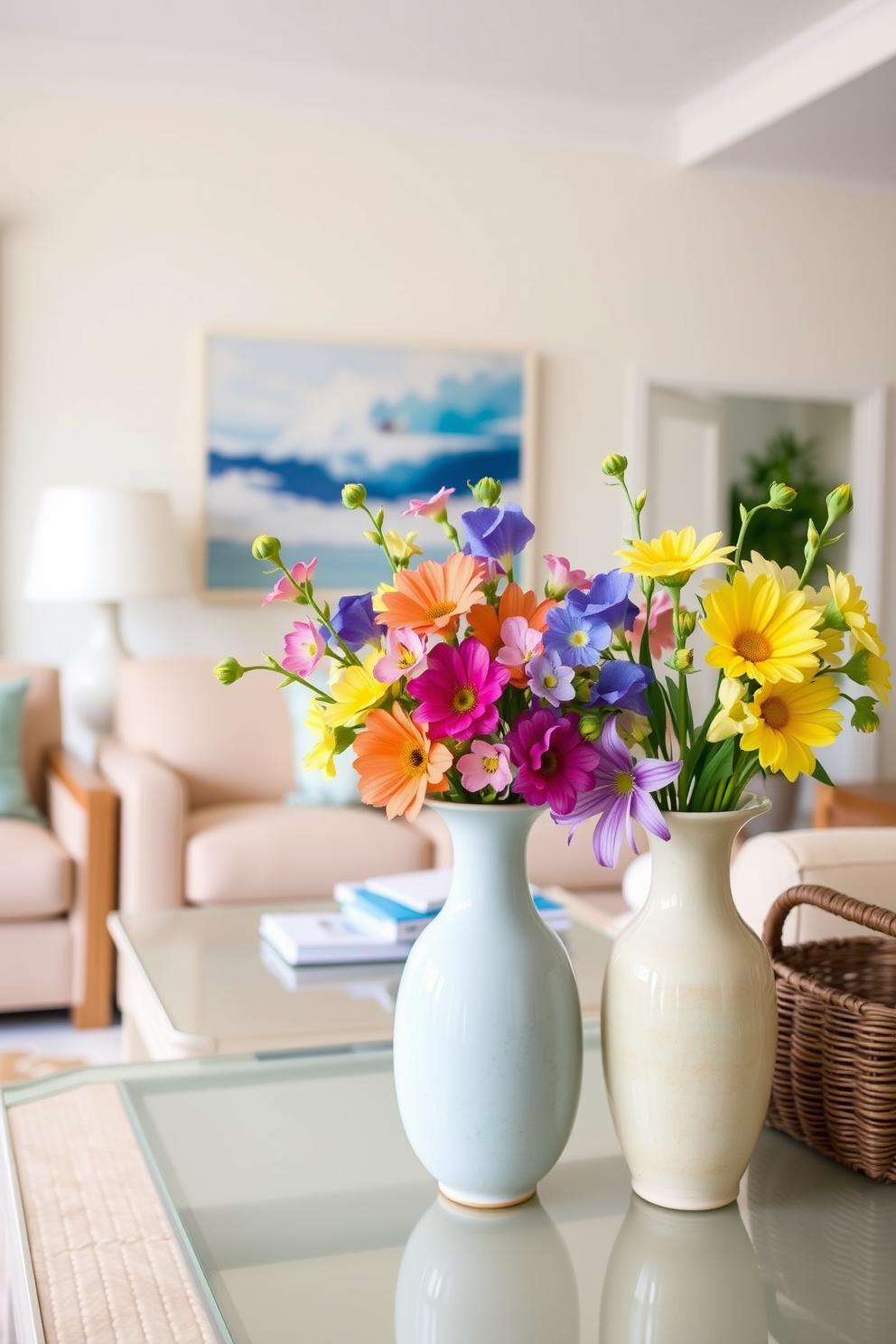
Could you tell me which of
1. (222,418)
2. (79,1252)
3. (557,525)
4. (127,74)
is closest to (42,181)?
(127,74)

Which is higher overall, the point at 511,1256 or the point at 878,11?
the point at 878,11

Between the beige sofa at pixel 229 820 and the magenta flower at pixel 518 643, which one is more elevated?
the magenta flower at pixel 518 643

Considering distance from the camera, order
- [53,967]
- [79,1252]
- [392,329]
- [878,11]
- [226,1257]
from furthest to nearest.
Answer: [392,329], [878,11], [53,967], [79,1252], [226,1257]

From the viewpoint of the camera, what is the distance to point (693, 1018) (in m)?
1.00

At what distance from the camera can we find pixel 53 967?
3.26m

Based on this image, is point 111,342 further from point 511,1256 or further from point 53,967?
point 511,1256

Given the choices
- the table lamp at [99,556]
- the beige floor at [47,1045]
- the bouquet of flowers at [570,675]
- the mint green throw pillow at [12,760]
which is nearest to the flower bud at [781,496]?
the bouquet of flowers at [570,675]

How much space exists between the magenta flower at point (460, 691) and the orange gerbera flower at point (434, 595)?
0.02m

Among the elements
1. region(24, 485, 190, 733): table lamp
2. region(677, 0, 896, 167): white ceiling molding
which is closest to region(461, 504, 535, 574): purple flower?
region(24, 485, 190, 733): table lamp

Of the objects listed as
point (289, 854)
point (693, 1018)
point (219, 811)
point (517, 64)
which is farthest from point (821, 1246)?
point (517, 64)

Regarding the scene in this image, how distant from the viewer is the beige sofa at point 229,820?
327 centimetres

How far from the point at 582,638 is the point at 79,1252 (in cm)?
72

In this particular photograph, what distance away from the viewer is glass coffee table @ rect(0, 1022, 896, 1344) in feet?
3.22

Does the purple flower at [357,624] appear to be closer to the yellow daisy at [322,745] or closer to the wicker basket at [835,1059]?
the yellow daisy at [322,745]
